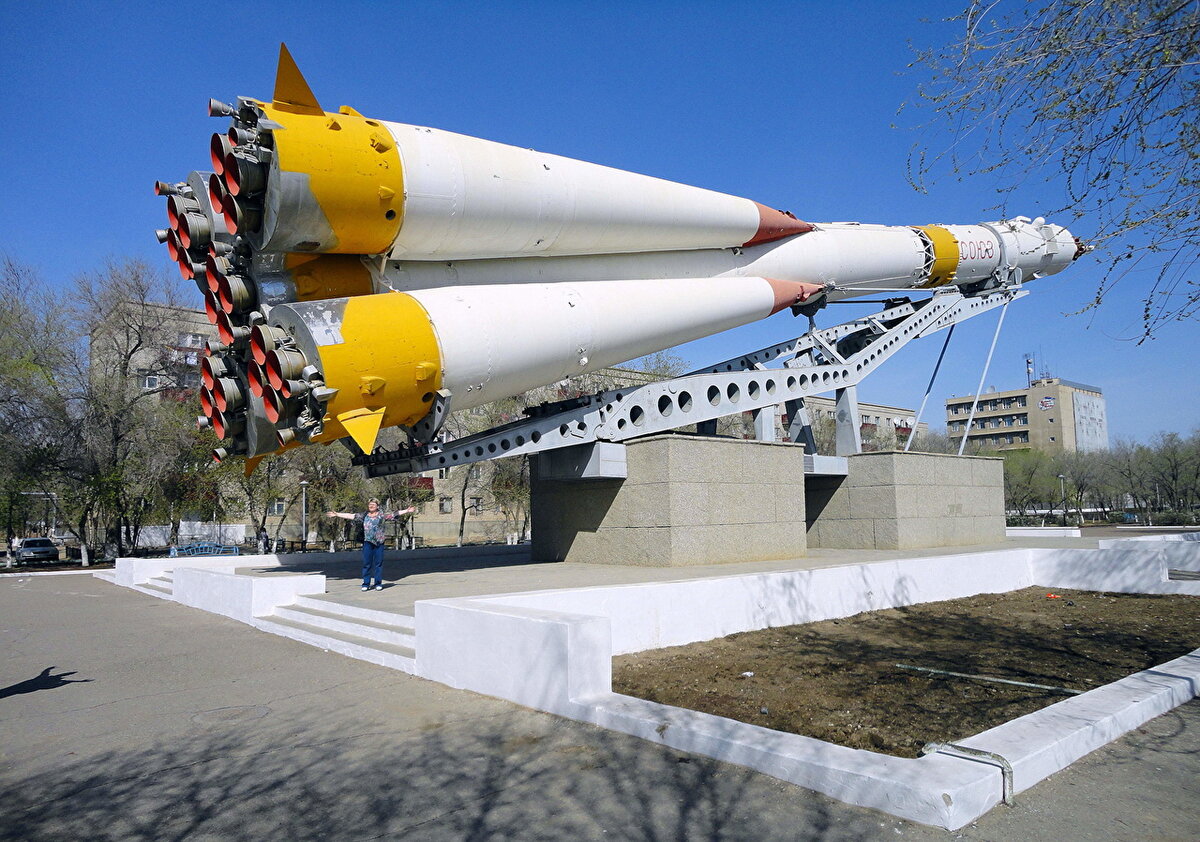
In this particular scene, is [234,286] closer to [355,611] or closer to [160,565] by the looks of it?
[355,611]

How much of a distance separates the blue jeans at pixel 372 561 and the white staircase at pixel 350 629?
35.3 inches

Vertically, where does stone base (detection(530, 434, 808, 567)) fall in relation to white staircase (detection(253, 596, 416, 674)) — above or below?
above

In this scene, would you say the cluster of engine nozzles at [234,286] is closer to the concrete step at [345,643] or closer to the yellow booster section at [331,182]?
the yellow booster section at [331,182]

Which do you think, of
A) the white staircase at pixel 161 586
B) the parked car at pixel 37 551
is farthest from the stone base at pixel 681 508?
the parked car at pixel 37 551

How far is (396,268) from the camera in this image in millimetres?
10703

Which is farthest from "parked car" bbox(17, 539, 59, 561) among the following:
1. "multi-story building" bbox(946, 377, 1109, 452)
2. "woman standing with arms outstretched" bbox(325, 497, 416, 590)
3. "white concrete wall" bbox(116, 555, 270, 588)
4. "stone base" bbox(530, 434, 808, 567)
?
"multi-story building" bbox(946, 377, 1109, 452)

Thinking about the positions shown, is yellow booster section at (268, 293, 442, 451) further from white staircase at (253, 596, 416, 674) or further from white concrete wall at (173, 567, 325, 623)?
white concrete wall at (173, 567, 325, 623)

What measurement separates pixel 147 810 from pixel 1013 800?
174 inches

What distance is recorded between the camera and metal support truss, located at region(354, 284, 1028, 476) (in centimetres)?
1211

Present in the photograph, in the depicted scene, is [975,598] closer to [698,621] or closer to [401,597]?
[698,621]

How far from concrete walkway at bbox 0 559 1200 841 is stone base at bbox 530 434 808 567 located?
6.66m

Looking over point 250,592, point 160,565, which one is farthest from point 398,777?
point 160,565

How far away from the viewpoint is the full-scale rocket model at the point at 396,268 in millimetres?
9000

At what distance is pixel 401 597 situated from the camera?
390 inches
